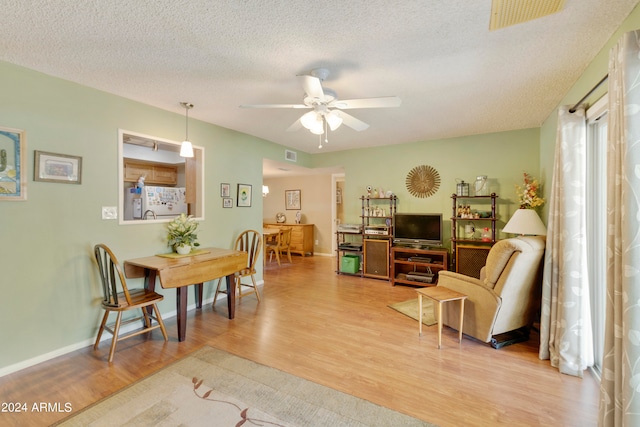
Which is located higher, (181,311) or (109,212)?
(109,212)

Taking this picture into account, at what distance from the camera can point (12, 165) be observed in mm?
2105

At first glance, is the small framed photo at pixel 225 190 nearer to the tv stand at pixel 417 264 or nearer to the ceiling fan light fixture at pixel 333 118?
the ceiling fan light fixture at pixel 333 118

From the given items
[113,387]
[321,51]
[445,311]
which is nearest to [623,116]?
[321,51]

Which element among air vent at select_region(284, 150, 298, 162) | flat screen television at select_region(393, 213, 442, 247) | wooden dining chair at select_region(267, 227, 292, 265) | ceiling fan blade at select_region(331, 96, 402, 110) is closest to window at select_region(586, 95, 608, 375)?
ceiling fan blade at select_region(331, 96, 402, 110)

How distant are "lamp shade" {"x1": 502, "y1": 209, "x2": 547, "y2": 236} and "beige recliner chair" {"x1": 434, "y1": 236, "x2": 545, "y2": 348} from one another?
16.9 inches

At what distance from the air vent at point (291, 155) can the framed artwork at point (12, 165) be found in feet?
10.8

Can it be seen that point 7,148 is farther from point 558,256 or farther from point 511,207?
point 511,207

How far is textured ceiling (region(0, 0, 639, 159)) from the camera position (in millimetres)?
1531

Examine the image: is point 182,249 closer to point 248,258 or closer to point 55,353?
point 248,258

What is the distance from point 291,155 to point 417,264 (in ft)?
9.31

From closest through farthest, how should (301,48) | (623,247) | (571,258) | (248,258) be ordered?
(623,247) < (301,48) < (571,258) < (248,258)

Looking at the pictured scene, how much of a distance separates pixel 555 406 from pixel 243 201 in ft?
12.2

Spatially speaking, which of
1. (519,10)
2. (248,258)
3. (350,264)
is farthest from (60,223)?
(350,264)

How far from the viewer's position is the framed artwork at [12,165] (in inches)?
81.4
